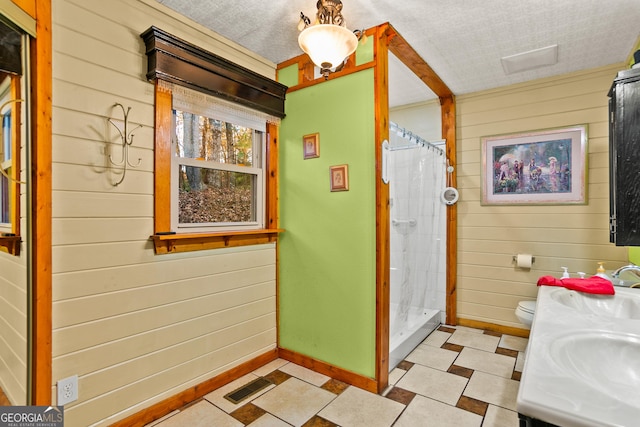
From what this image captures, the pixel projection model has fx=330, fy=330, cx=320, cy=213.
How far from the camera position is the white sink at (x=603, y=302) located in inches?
60.8

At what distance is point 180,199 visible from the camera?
7.00 ft

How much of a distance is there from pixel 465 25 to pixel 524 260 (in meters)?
2.11

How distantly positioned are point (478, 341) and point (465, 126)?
2.13 m

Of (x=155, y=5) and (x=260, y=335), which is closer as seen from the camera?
(x=155, y=5)

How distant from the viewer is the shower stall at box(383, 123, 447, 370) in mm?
2711

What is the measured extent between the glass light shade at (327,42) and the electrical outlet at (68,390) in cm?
202

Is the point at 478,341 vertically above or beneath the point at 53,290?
beneath

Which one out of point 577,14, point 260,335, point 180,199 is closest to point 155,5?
point 180,199

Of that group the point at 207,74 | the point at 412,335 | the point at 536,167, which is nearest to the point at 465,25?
the point at 536,167

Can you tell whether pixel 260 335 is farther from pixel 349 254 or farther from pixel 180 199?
→ pixel 180 199

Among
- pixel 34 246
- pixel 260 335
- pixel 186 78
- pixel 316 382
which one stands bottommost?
pixel 316 382

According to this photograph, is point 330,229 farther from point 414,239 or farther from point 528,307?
point 528,307

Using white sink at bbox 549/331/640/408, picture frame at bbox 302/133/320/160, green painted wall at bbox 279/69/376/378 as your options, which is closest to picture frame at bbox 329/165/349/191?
green painted wall at bbox 279/69/376/378

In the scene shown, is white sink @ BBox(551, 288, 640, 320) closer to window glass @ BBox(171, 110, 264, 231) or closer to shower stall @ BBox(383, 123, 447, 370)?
shower stall @ BBox(383, 123, 447, 370)
